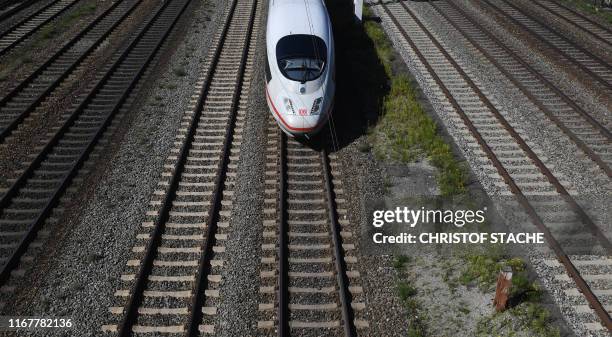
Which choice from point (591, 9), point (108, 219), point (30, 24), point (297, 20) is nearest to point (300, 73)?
point (297, 20)

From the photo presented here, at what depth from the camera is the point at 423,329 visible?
27.8 ft

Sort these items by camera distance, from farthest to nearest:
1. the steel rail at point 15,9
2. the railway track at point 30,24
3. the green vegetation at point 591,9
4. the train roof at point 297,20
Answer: the green vegetation at point 591,9 → the steel rail at point 15,9 → the railway track at point 30,24 → the train roof at point 297,20

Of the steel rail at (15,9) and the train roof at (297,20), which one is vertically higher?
the train roof at (297,20)

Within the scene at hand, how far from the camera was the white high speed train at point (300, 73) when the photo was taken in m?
12.4

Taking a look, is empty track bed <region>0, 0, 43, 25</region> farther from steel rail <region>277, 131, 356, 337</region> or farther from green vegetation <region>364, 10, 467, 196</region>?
green vegetation <region>364, 10, 467, 196</region>

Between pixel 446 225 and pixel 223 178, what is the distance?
5.47 meters

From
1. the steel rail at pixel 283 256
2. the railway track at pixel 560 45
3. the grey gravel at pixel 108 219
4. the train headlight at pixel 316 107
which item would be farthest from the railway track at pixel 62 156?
the railway track at pixel 560 45

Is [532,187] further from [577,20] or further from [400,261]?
[577,20]

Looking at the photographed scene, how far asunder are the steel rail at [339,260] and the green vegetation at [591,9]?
60.5 ft

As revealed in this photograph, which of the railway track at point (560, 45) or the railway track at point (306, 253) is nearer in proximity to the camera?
the railway track at point (306, 253)

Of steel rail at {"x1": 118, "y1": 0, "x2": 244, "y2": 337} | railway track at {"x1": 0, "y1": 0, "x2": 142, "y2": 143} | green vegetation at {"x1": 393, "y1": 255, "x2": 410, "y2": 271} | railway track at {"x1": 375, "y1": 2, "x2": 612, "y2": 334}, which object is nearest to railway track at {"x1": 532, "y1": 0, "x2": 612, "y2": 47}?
railway track at {"x1": 375, "y1": 2, "x2": 612, "y2": 334}

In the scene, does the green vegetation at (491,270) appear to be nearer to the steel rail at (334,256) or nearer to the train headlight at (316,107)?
the steel rail at (334,256)

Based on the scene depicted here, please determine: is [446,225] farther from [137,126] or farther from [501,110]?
[137,126]

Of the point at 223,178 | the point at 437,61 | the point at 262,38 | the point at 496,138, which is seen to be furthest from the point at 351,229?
the point at 262,38
